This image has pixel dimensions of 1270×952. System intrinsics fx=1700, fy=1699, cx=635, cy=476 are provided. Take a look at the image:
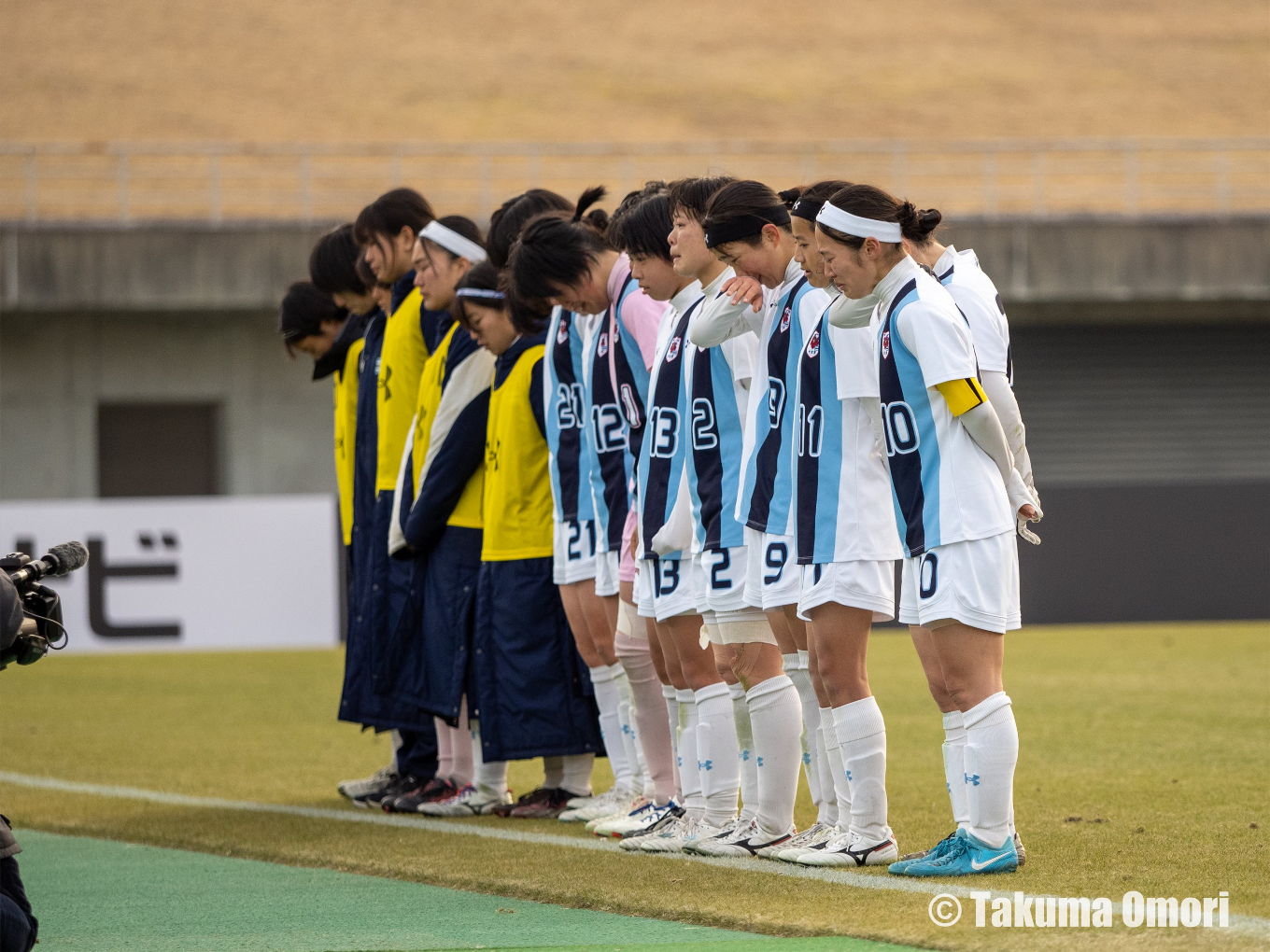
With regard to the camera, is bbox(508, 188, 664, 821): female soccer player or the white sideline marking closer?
the white sideline marking

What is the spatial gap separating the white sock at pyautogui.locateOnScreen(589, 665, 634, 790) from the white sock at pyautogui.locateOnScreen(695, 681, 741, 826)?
85 centimetres

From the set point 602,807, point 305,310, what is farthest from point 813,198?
point 305,310

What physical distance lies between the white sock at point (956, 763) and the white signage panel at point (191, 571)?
9.53 meters

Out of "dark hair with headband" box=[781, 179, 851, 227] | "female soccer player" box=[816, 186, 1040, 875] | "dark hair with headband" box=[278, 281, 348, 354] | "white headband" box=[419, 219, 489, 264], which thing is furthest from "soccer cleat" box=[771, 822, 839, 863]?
"dark hair with headband" box=[278, 281, 348, 354]

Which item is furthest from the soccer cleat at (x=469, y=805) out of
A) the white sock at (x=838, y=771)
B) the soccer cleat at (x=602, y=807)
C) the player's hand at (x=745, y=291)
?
the player's hand at (x=745, y=291)

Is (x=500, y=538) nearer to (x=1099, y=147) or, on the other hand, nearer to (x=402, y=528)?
(x=402, y=528)

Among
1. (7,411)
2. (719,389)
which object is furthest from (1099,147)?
(719,389)

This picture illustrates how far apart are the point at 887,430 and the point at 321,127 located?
30450mm

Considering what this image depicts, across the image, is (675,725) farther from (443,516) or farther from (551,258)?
(551,258)

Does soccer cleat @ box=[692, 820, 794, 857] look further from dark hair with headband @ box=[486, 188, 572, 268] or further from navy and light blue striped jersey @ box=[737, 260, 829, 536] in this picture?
dark hair with headband @ box=[486, 188, 572, 268]

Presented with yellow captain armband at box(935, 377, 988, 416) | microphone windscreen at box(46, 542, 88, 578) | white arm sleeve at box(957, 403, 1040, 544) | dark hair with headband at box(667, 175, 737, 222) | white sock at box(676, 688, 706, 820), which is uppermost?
dark hair with headband at box(667, 175, 737, 222)

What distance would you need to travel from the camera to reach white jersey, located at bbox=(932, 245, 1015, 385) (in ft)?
15.9

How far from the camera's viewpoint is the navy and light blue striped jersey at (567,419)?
5.96m

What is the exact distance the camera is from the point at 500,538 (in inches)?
246
